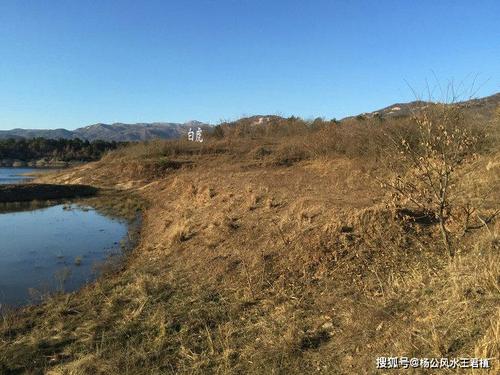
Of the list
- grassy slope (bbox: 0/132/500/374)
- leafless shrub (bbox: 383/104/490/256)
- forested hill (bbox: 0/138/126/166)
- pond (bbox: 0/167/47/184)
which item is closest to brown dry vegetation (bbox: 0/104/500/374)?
grassy slope (bbox: 0/132/500/374)

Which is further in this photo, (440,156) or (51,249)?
(51,249)

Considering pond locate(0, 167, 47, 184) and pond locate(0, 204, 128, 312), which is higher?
pond locate(0, 167, 47, 184)

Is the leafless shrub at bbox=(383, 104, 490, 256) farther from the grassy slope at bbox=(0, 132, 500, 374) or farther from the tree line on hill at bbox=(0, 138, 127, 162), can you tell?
the tree line on hill at bbox=(0, 138, 127, 162)

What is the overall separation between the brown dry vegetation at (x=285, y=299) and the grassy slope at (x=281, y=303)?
0.09 ft

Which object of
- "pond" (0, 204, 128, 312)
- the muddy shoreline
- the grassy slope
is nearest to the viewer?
the grassy slope

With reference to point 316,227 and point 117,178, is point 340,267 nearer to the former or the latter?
point 316,227

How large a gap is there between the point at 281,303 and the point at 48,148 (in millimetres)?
107463

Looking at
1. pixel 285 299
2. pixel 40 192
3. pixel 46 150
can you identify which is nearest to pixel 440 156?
pixel 285 299

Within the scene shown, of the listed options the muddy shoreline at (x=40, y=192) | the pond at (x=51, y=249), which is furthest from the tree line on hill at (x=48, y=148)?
the pond at (x=51, y=249)

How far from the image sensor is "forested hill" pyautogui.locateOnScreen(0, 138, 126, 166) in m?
94.8

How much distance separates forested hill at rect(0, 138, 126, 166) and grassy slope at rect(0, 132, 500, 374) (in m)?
88.3

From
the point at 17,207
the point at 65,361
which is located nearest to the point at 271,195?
the point at 65,361

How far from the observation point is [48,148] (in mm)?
102875

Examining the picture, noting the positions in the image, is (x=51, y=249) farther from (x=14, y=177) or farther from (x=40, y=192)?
(x=14, y=177)
